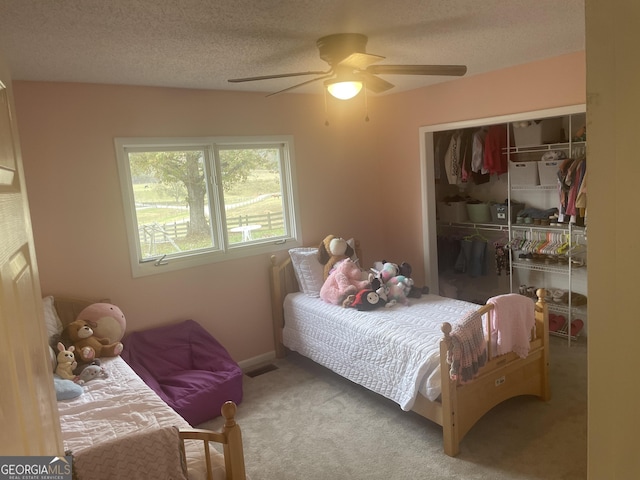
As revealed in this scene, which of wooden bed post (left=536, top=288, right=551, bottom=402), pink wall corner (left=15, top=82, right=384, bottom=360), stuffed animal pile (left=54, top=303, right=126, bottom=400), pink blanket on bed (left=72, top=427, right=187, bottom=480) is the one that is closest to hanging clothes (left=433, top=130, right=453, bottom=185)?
pink wall corner (left=15, top=82, right=384, bottom=360)

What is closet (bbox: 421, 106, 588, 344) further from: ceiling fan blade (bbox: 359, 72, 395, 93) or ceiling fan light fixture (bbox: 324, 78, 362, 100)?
ceiling fan light fixture (bbox: 324, 78, 362, 100)

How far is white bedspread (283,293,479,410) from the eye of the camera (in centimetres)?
290

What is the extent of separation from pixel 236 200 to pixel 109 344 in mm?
1547

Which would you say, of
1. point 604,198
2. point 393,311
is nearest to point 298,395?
point 393,311

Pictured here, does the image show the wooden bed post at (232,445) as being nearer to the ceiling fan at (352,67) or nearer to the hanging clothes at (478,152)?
the ceiling fan at (352,67)

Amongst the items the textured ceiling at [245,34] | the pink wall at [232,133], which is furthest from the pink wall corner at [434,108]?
the textured ceiling at [245,34]

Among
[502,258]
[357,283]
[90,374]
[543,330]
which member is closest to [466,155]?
[502,258]

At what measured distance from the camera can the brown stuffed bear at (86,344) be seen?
9.96 ft

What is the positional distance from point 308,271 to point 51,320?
6.46ft

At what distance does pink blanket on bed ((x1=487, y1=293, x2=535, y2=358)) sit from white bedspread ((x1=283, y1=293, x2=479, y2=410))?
14.3 inches

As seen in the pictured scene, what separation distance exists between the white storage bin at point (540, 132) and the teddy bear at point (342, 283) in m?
2.06

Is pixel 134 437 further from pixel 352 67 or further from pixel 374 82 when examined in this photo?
pixel 374 82

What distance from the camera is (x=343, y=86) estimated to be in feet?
8.48

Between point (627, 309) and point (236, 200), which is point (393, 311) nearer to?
point (236, 200)
